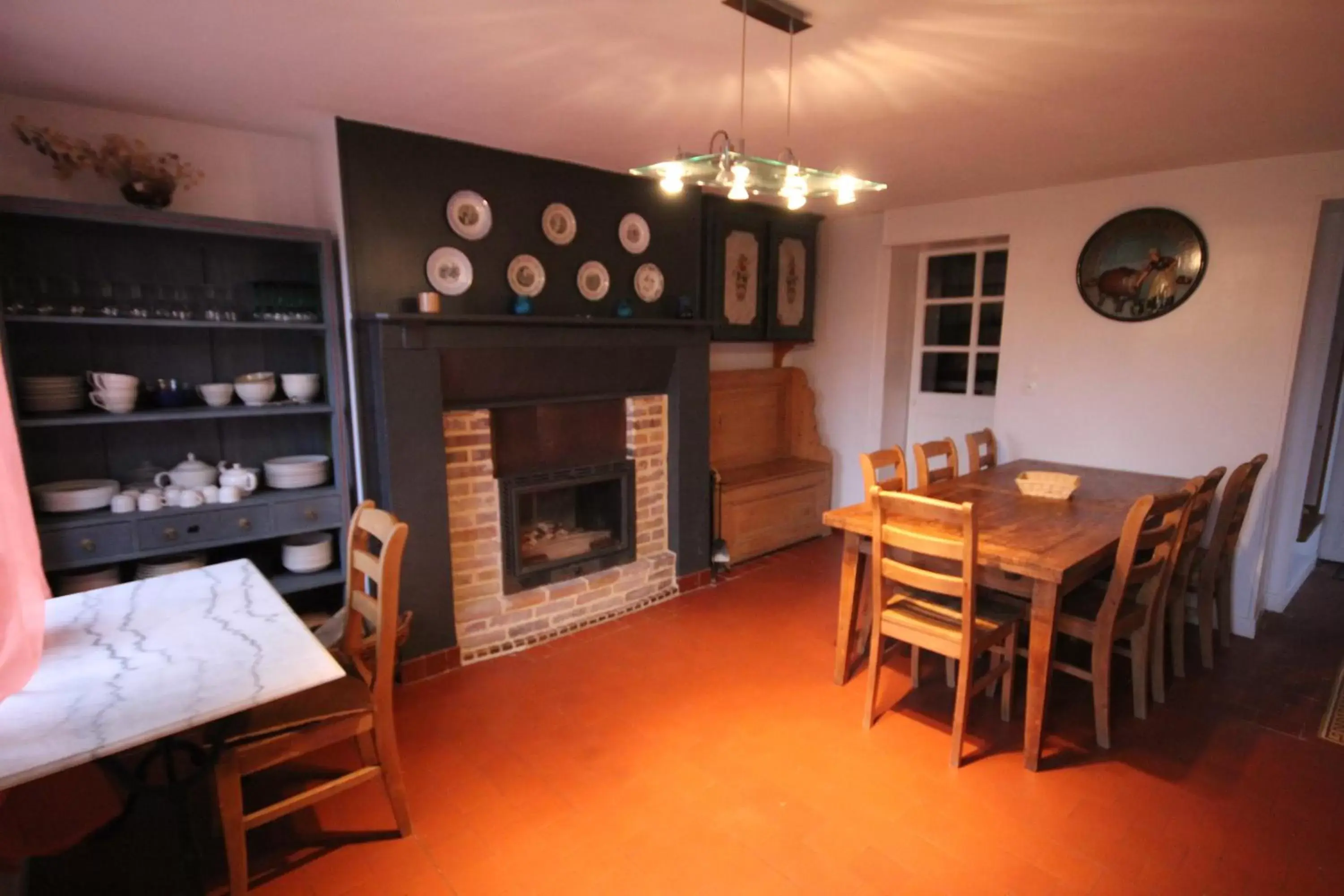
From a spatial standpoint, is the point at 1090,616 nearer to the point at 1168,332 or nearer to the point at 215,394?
the point at 1168,332

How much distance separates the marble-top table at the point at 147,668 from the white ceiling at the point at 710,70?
5.10ft

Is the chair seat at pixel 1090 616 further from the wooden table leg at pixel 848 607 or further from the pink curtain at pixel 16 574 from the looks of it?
the pink curtain at pixel 16 574

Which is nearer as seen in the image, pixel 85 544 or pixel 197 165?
pixel 85 544

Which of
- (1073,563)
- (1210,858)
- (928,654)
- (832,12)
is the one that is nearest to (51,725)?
(832,12)

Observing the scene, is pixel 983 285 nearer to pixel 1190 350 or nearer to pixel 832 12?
pixel 1190 350

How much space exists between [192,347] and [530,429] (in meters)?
1.39

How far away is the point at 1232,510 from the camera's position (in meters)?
2.77

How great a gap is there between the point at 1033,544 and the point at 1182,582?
41.0 inches

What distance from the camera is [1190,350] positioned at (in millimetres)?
3305

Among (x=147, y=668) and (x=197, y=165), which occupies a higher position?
(x=197, y=165)

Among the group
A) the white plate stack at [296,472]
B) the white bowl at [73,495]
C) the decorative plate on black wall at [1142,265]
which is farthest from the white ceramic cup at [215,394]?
the decorative plate on black wall at [1142,265]

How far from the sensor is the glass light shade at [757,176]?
1.78 meters

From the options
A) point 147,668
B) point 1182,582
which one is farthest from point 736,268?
point 147,668

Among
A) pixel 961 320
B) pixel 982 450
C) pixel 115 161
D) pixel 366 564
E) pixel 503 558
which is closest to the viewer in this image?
pixel 366 564
